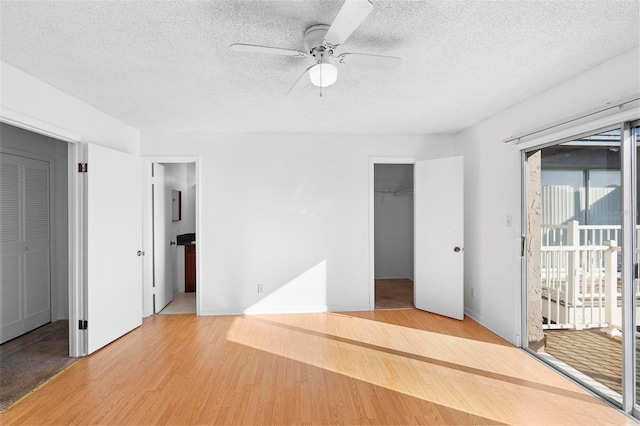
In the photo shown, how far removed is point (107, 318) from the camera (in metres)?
3.46

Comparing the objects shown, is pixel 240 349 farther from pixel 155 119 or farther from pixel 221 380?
pixel 155 119

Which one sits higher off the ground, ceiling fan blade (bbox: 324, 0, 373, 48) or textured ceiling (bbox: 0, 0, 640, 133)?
textured ceiling (bbox: 0, 0, 640, 133)

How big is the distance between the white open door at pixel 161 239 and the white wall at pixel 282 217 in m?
0.46

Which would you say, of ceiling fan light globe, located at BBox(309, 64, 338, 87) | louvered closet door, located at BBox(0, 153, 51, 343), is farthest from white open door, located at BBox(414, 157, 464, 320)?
louvered closet door, located at BBox(0, 153, 51, 343)

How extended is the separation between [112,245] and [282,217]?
1.99 metres

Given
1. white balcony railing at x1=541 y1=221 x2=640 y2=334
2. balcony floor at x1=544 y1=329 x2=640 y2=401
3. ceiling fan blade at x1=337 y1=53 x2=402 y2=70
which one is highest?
ceiling fan blade at x1=337 y1=53 x2=402 y2=70

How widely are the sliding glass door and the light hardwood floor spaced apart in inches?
10.2

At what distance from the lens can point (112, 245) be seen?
140 inches

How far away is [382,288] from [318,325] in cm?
215

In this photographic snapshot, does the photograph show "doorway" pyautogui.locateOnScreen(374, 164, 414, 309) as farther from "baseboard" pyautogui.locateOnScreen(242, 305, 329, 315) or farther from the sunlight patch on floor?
the sunlight patch on floor

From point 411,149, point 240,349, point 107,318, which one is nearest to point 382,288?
point 411,149

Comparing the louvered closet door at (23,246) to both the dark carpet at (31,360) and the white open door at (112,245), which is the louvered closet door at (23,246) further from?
the white open door at (112,245)

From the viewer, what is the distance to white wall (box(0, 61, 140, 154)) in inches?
97.7

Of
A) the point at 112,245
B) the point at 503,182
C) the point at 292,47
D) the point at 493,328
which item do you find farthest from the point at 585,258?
the point at 112,245
